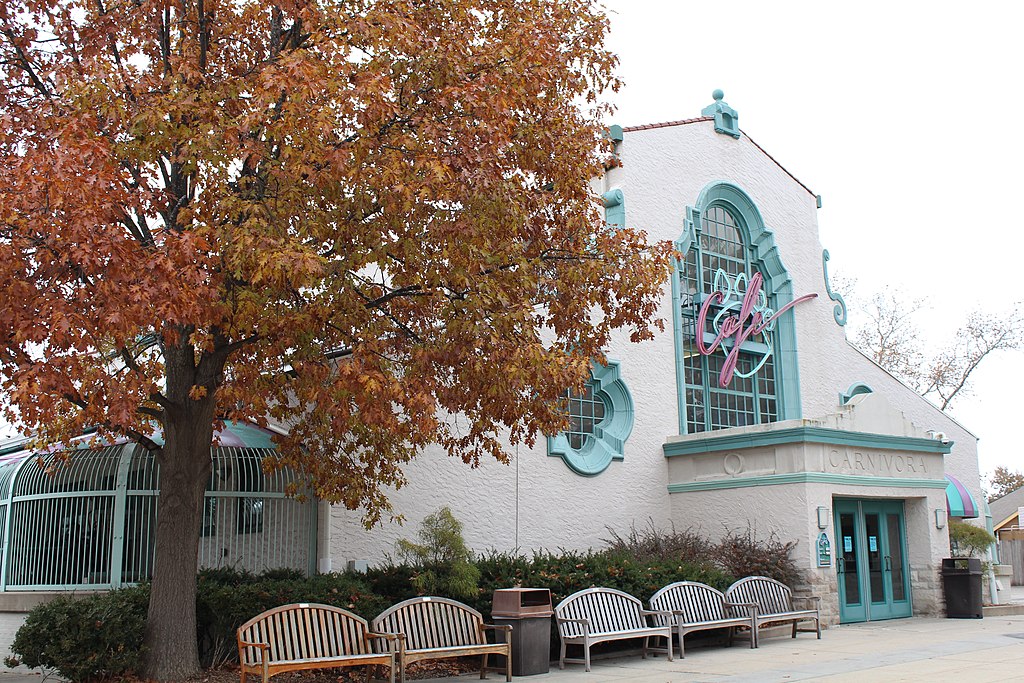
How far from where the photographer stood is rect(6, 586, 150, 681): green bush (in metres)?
10.9

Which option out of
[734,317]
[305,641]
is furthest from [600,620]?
[734,317]

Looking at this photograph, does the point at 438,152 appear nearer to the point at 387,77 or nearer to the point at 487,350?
the point at 387,77

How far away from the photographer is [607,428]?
64.0 ft

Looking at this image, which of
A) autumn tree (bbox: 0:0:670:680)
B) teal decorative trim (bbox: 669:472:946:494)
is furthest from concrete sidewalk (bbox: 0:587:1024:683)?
autumn tree (bbox: 0:0:670:680)

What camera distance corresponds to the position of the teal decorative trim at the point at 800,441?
1798 centimetres

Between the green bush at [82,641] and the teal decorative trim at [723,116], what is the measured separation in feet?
54.4

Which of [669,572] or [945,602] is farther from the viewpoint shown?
[945,602]

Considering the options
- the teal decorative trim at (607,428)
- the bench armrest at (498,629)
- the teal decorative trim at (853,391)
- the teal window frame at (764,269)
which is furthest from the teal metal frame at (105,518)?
the teal decorative trim at (853,391)

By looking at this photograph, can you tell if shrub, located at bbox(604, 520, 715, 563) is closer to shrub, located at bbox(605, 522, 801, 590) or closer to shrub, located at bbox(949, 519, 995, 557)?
shrub, located at bbox(605, 522, 801, 590)

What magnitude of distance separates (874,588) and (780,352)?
5.87m

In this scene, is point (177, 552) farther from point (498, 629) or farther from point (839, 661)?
point (839, 661)

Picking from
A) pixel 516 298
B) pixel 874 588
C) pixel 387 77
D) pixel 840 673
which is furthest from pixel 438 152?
pixel 874 588

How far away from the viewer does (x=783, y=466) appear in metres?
18.1

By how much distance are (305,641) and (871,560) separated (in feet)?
39.8
